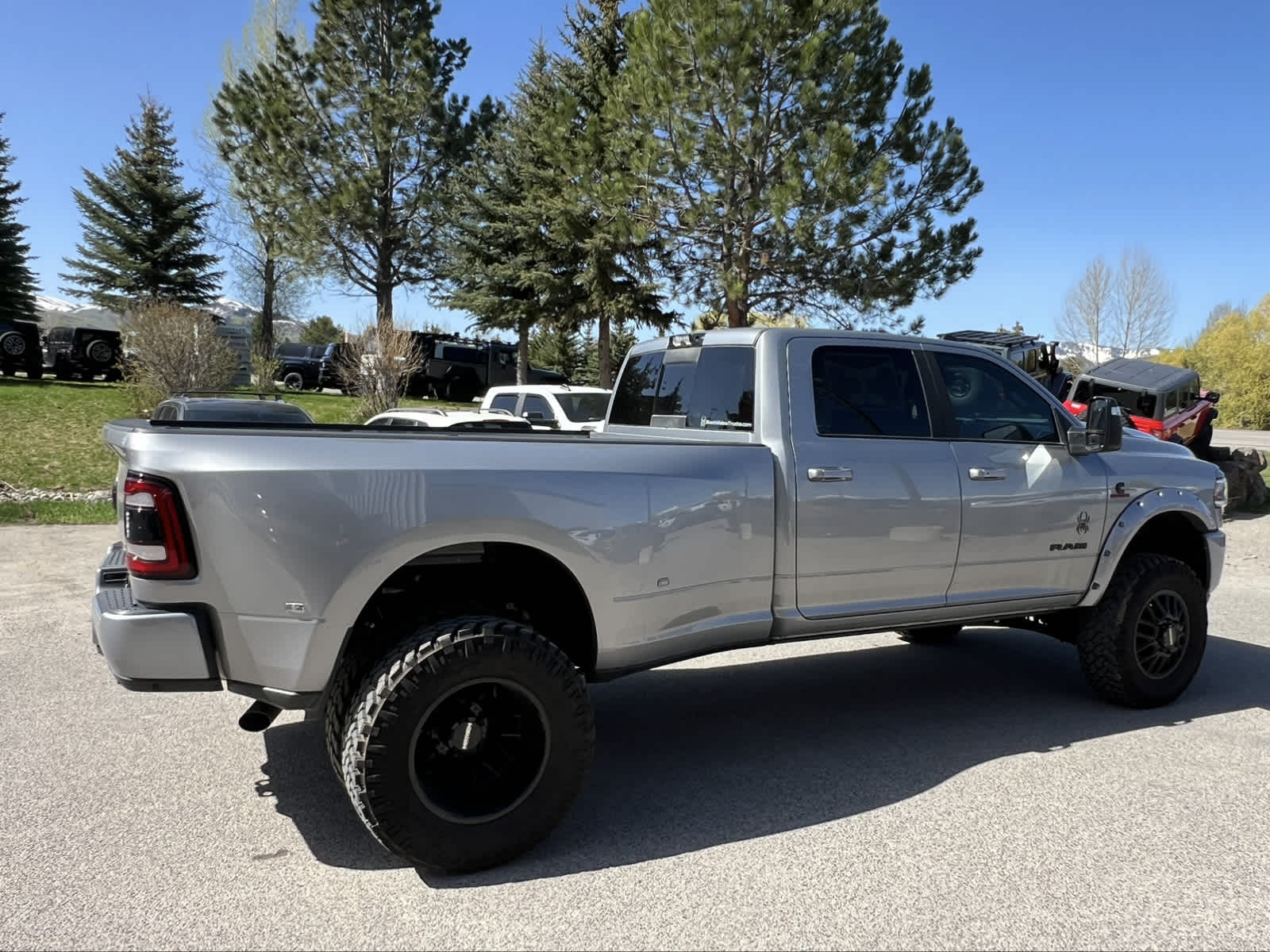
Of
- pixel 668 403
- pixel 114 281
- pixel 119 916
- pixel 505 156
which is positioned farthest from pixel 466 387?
pixel 119 916

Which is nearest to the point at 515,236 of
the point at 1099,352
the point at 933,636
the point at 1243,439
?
the point at 933,636

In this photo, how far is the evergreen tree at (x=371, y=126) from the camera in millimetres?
29531

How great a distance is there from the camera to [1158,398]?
48.8 ft

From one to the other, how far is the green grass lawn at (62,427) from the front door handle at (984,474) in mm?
8336

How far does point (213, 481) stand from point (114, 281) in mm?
38566

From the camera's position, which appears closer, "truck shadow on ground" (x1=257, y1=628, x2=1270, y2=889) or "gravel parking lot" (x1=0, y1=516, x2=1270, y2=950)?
"gravel parking lot" (x1=0, y1=516, x2=1270, y2=950)

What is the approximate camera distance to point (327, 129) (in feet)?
99.3

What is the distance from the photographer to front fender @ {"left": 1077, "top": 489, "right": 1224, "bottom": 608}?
15.8ft

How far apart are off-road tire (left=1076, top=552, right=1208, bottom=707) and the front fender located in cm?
9

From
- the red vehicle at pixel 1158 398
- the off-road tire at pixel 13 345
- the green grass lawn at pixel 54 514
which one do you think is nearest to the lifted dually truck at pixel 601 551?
the green grass lawn at pixel 54 514

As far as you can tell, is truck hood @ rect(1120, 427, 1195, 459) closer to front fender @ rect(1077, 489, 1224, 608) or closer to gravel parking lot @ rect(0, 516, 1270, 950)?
front fender @ rect(1077, 489, 1224, 608)

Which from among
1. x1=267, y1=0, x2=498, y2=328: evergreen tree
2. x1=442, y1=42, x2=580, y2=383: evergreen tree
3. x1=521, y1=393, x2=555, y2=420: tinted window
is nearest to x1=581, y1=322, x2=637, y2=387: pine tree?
x1=442, y1=42, x2=580, y2=383: evergreen tree

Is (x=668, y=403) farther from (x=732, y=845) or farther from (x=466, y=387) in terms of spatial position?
(x=466, y=387)

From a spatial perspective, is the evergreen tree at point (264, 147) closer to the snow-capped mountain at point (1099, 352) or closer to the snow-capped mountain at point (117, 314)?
the snow-capped mountain at point (117, 314)
